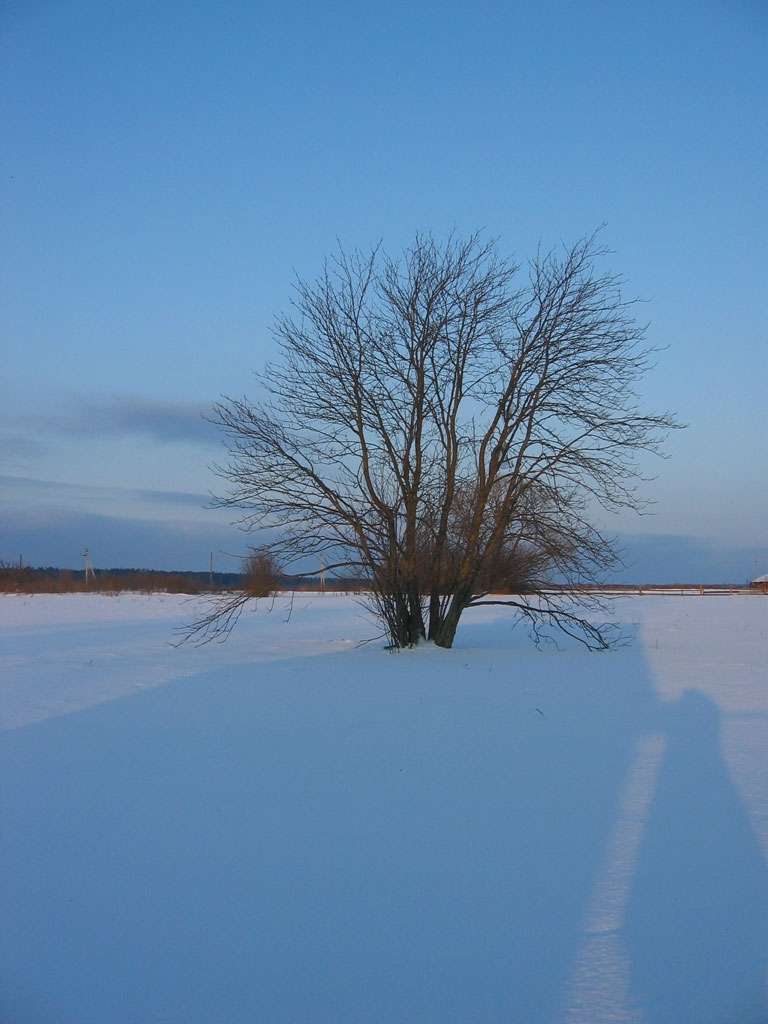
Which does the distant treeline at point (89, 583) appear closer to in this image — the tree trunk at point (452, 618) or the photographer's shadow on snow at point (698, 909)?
the tree trunk at point (452, 618)

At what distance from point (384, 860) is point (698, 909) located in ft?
4.97

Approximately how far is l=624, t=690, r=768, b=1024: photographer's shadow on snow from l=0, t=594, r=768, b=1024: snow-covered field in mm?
13

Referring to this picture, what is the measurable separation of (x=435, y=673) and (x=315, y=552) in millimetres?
4068

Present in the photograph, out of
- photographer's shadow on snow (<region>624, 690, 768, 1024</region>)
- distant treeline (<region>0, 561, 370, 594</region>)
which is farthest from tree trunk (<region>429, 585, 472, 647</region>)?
distant treeline (<region>0, 561, 370, 594</region>)

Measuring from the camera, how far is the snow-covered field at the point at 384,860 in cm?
302

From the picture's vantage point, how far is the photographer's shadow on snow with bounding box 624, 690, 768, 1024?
2936mm

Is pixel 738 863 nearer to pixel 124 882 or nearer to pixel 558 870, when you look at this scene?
Result: pixel 558 870

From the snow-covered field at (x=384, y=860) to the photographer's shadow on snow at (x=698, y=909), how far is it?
13 millimetres

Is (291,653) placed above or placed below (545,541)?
below

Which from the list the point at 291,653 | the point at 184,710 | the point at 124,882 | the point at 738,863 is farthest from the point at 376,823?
the point at 291,653

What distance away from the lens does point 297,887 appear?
3861 millimetres

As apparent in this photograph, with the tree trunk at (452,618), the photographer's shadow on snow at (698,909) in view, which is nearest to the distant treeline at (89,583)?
the tree trunk at (452,618)

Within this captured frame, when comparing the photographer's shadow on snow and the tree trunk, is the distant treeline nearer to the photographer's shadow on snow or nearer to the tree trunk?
the tree trunk

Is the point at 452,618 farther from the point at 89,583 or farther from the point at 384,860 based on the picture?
the point at 89,583
